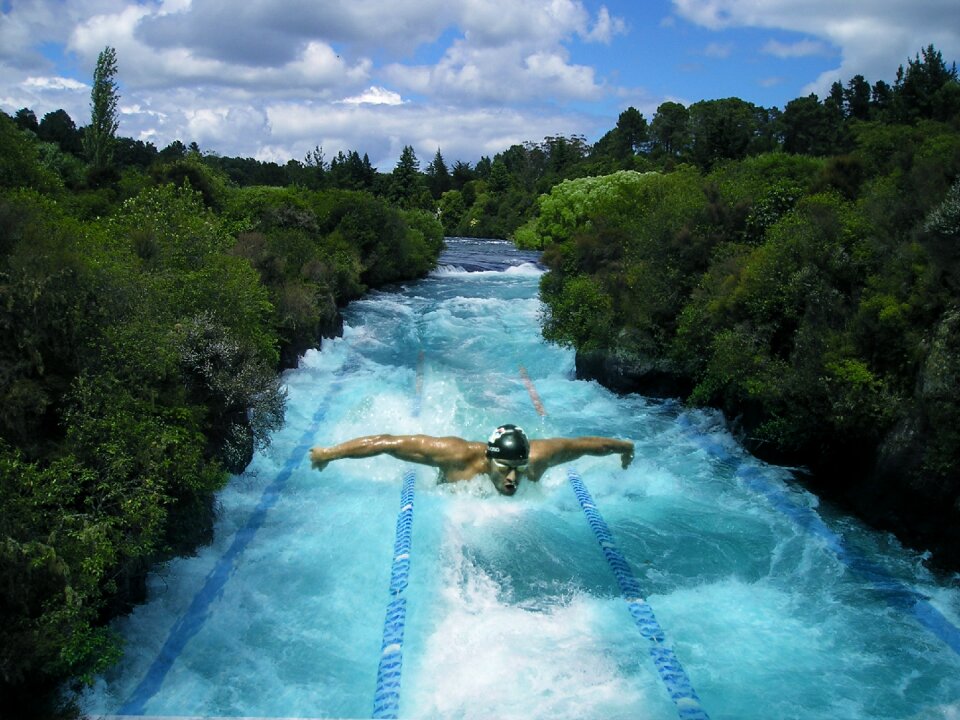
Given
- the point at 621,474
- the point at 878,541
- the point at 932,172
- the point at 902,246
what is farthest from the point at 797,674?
the point at 932,172

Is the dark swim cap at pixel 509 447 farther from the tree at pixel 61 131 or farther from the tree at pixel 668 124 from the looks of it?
the tree at pixel 668 124

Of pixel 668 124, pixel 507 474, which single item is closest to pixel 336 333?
pixel 507 474

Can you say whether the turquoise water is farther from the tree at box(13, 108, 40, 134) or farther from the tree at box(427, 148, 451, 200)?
the tree at box(427, 148, 451, 200)

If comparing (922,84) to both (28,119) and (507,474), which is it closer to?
(507,474)

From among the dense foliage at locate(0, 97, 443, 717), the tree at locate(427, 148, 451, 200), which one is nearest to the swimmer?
the dense foliage at locate(0, 97, 443, 717)

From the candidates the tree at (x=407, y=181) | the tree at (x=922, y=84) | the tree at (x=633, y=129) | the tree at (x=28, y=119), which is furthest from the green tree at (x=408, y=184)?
the tree at (x=922, y=84)
